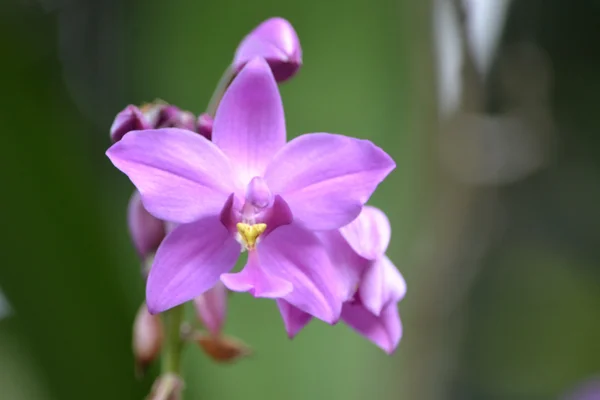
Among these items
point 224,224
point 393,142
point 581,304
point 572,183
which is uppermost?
point 224,224

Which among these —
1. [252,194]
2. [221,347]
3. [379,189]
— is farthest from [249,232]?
[379,189]

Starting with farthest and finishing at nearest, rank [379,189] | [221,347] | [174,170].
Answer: [379,189] → [221,347] → [174,170]

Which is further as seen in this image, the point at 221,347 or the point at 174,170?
the point at 221,347

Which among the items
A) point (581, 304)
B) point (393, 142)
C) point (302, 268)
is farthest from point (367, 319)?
point (581, 304)

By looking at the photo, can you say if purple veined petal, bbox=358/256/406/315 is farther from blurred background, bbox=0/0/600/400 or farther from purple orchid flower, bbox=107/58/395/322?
blurred background, bbox=0/0/600/400

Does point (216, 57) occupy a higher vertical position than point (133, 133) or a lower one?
lower

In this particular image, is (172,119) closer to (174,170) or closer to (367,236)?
(174,170)

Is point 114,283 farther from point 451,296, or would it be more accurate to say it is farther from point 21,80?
point 451,296
